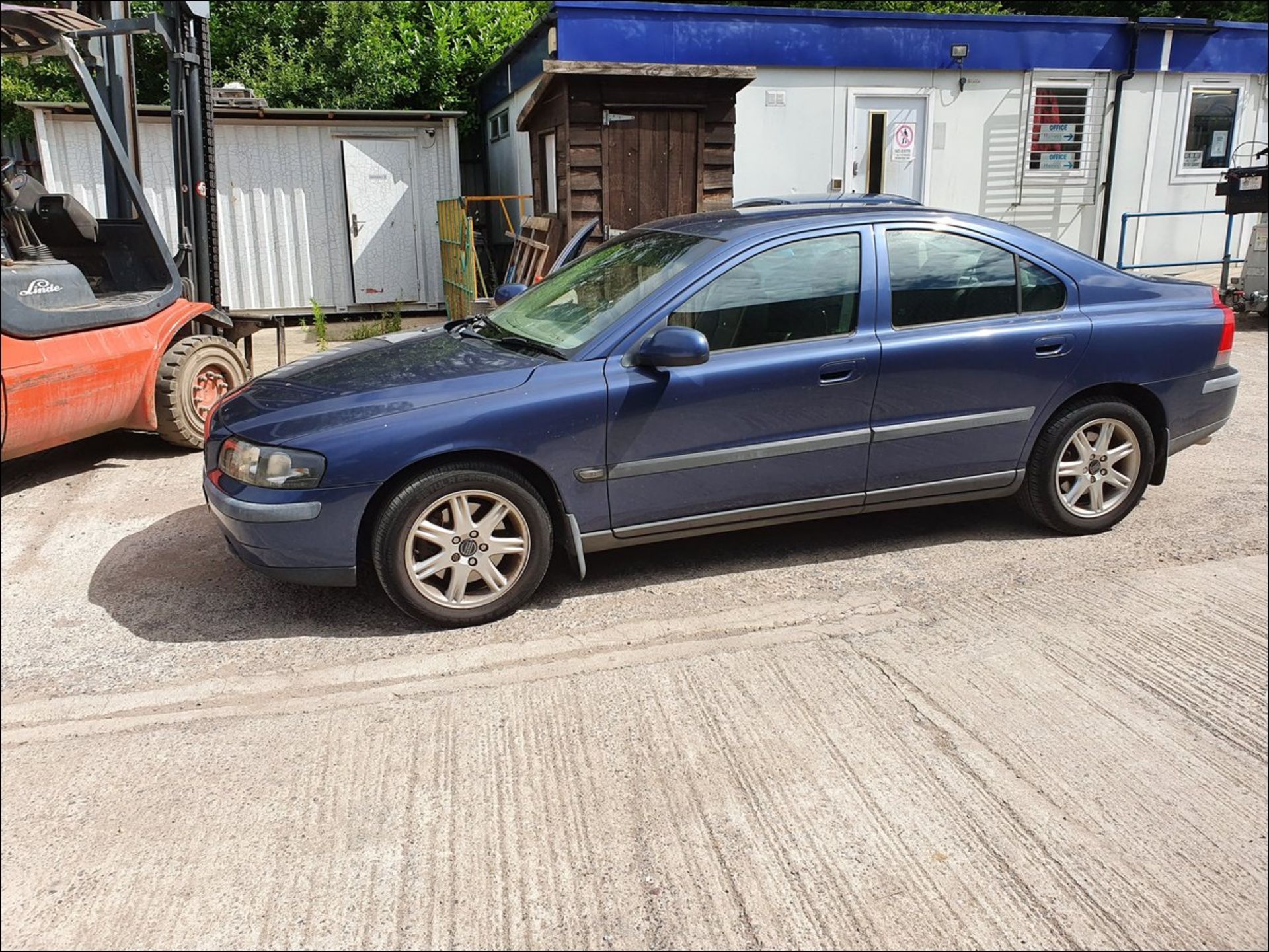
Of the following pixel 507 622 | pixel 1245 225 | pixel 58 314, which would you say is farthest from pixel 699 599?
pixel 1245 225

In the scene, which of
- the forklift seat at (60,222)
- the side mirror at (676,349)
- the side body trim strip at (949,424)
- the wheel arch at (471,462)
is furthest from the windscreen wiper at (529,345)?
the forklift seat at (60,222)

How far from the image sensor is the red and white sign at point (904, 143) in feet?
43.6

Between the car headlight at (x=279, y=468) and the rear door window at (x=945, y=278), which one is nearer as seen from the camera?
the car headlight at (x=279, y=468)

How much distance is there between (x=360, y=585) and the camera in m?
4.47

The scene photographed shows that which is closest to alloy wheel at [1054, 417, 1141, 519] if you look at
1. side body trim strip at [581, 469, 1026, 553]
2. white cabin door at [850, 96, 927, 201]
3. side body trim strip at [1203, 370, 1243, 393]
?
side body trim strip at [581, 469, 1026, 553]

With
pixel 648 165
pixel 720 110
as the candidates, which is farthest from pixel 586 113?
pixel 720 110

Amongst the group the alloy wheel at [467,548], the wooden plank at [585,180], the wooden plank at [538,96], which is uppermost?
the wooden plank at [538,96]

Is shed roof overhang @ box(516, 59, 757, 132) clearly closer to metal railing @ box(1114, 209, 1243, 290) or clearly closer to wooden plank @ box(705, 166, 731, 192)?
wooden plank @ box(705, 166, 731, 192)

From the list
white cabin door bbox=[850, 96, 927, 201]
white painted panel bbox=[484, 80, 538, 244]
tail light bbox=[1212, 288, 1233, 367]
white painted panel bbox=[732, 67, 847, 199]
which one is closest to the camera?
tail light bbox=[1212, 288, 1233, 367]

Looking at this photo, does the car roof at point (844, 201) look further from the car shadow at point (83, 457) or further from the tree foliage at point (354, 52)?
the tree foliage at point (354, 52)

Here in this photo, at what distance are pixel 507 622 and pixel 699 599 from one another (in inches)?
32.6

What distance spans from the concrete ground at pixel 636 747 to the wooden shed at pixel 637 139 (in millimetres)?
6018

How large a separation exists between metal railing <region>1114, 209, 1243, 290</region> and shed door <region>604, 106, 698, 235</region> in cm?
667

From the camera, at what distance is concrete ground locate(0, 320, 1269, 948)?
239 cm
